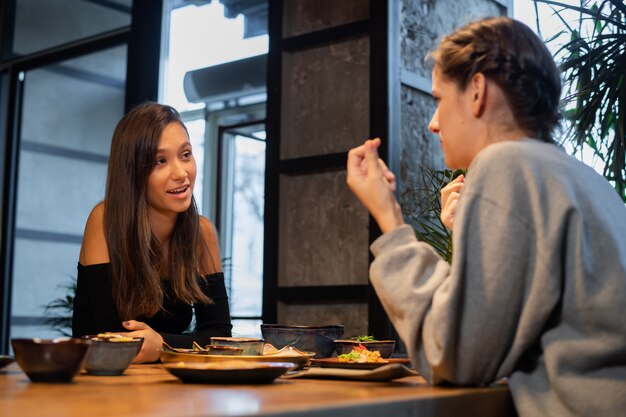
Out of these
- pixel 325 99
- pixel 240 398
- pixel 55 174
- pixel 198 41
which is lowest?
pixel 240 398

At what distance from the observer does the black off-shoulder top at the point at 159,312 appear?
228 cm

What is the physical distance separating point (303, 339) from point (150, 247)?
2.44 ft

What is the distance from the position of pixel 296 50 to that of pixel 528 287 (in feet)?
11.1

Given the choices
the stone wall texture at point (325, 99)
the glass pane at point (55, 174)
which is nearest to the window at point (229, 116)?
the glass pane at point (55, 174)

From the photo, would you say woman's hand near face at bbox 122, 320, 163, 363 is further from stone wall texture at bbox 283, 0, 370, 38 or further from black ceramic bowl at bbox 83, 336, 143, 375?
stone wall texture at bbox 283, 0, 370, 38

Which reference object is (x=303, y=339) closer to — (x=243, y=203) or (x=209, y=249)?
(x=209, y=249)

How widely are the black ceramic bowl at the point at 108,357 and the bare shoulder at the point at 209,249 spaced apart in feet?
3.82

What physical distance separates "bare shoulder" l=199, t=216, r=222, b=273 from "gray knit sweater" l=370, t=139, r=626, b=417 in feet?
4.71

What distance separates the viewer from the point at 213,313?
8.04ft

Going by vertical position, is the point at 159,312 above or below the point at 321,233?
below

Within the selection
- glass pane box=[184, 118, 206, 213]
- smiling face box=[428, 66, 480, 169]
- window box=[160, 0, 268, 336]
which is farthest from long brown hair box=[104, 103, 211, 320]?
glass pane box=[184, 118, 206, 213]

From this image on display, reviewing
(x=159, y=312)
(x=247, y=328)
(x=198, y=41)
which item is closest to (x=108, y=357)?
(x=159, y=312)

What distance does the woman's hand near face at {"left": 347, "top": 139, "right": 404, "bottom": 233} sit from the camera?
4.41 ft

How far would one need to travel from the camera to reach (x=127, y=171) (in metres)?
2.47
